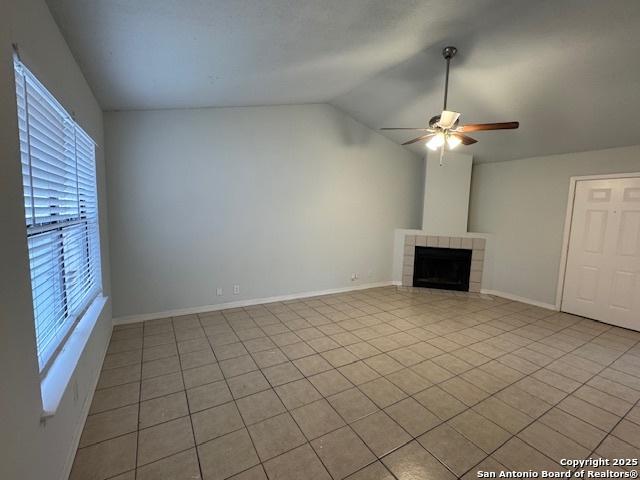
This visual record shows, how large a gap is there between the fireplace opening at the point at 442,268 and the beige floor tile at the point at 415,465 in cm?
387

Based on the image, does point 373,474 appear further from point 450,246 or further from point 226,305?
point 450,246

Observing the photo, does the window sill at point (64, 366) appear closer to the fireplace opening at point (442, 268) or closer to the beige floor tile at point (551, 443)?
the beige floor tile at point (551, 443)

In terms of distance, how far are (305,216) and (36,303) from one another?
11.0 feet

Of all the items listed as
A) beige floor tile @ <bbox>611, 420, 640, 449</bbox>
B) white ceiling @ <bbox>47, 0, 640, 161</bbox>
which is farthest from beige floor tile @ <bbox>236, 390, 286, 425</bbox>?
white ceiling @ <bbox>47, 0, 640, 161</bbox>

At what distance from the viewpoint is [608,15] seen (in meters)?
2.00

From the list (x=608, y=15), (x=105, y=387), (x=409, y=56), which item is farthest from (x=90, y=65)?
(x=608, y=15)

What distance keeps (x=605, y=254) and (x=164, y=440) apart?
5.27 m

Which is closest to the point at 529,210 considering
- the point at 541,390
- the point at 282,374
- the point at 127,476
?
the point at 541,390

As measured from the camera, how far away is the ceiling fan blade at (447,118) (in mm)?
2561

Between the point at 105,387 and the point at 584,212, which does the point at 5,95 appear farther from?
the point at 584,212

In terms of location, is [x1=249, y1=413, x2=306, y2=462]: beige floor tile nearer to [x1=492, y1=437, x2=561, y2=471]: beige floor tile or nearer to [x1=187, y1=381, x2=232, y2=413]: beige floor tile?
[x1=187, y1=381, x2=232, y2=413]: beige floor tile

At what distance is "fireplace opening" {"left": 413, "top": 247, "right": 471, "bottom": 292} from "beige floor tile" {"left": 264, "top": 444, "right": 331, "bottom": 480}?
4.16 meters

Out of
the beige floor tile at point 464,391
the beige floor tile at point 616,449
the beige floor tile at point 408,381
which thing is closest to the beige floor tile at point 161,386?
the beige floor tile at point 408,381

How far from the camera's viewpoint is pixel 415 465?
1655 millimetres
